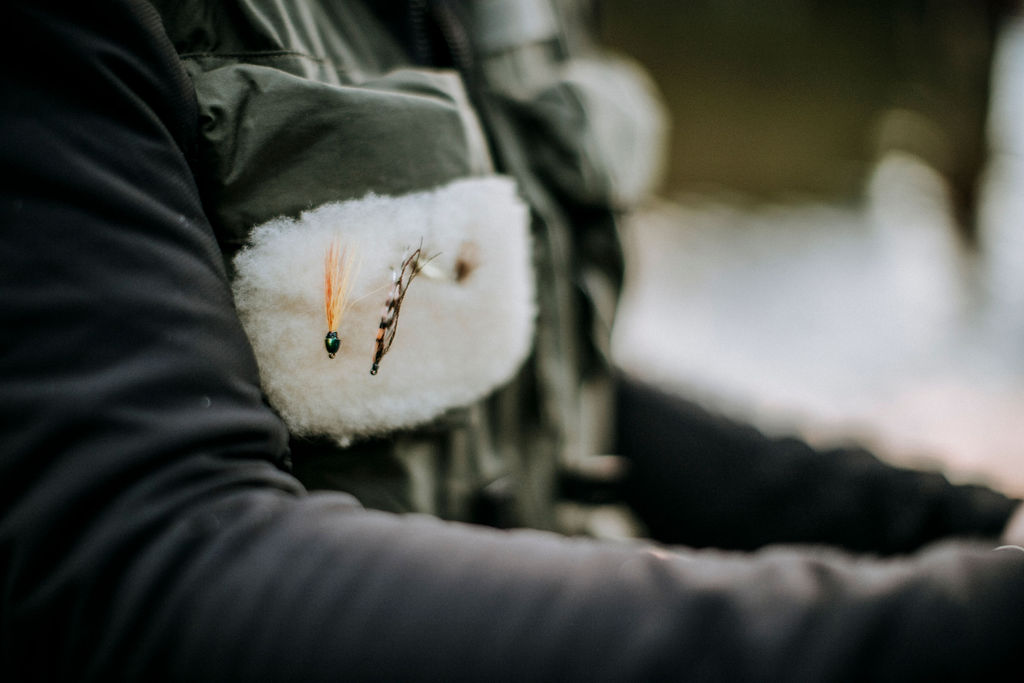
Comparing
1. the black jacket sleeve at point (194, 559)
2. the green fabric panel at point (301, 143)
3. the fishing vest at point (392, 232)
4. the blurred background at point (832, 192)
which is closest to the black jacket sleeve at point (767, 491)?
the fishing vest at point (392, 232)

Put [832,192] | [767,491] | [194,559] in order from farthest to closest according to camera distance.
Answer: [832,192] < [767,491] < [194,559]

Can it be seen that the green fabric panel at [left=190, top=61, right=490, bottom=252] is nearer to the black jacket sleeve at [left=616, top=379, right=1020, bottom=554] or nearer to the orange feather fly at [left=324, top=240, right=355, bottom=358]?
the orange feather fly at [left=324, top=240, right=355, bottom=358]

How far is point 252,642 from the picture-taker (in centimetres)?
32

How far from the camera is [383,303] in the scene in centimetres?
49

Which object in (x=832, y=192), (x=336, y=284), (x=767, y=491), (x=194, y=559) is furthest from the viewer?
(x=832, y=192)

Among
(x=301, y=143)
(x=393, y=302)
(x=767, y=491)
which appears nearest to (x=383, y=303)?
(x=393, y=302)

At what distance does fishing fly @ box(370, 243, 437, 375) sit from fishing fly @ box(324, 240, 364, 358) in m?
0.03

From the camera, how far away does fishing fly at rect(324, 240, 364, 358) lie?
1.52ft

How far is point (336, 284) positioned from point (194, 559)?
215mm

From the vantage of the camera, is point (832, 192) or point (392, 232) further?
point (832, 192)

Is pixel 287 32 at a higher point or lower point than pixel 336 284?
higher

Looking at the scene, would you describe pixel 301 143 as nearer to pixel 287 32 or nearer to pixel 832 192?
pixel 287 32

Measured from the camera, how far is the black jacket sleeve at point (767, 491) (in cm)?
75

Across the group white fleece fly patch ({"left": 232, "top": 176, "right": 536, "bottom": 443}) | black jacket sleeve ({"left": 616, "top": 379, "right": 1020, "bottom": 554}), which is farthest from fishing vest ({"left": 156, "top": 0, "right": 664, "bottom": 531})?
black jacket sleeve ({"left": 616, "top": 379, "right": 1020, "bottom": 554})
